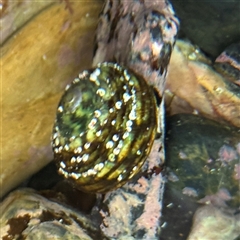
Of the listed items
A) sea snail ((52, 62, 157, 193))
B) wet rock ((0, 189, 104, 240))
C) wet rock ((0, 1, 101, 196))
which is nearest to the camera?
sea snail ((52, 62, 157, 193))

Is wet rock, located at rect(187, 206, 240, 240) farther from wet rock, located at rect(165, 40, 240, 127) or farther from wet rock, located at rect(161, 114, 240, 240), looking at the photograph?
wet rock, located at rect(165, 40, 240, 127)

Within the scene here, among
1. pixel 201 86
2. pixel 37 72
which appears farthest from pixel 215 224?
pixel 37 72

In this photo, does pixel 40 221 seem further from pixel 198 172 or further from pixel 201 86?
pixel 201 86

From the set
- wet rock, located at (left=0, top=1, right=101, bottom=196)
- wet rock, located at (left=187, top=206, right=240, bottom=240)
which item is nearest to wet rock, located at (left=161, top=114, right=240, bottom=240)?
wet rock, located at (left=187, top=206, right=240, bottom=240)

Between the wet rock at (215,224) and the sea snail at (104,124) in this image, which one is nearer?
the sea snail at (104,124)

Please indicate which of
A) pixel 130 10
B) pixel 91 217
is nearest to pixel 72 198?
pixel 91 217

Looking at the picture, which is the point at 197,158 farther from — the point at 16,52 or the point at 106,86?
the point at 16,52

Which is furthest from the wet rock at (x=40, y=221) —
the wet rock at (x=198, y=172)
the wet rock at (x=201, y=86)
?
the wet rock at (x=201, y=86)

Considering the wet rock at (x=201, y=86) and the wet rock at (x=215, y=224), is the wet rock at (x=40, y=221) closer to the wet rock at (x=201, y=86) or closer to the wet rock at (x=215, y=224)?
the wet rock at (x=215, y=224)

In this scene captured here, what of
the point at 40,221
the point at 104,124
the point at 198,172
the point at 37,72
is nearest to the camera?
the point at 104,124
